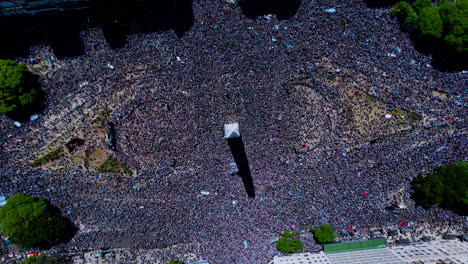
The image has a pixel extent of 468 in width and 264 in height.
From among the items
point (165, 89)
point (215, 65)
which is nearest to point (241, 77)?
point (215, 65)

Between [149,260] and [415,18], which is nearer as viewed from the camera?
[415,18]

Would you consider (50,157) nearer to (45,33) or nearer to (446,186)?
(45,33)

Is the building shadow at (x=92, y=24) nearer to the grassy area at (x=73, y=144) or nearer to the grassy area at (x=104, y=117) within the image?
the grassy area at (x=104, y=117)

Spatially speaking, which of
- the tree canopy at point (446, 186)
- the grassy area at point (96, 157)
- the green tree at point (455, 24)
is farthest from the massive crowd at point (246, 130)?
the green tree at point (455, 24)

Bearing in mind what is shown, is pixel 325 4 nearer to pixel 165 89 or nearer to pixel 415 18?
Result: pixel 415 18

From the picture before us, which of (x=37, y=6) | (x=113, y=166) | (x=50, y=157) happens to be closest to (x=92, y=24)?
(x=37, y=6)

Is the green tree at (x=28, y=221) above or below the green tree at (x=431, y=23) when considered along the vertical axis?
below
